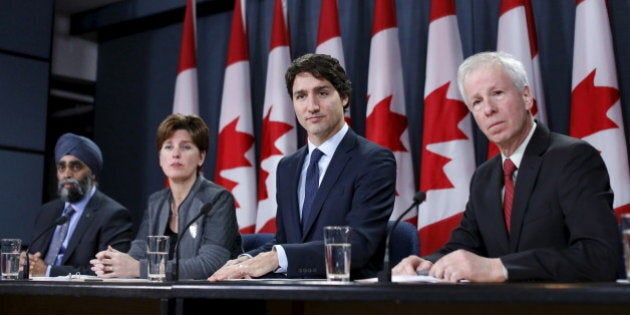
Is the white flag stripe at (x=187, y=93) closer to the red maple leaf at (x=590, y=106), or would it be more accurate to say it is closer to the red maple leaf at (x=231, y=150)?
the red maple leaf at (x=231, y=150)

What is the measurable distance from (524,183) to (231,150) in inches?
105

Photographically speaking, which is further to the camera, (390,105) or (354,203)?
(390,105)

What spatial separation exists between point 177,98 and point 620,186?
2.83 m

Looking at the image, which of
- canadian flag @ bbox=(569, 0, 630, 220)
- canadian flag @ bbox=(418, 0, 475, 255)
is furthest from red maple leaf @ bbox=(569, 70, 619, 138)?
canadian flag @ bbox=(418, 0, 475, 255)

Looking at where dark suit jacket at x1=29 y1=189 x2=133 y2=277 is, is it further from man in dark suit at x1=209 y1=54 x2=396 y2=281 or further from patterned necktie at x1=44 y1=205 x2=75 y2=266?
man in dark suit at x1=209 y1=54 x2=396 y2=281

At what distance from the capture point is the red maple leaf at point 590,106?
11.1ft

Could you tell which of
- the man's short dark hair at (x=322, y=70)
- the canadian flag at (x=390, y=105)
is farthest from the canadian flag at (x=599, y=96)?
the man's short dark hair at (x=322, y=70)

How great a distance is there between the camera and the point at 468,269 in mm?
1727

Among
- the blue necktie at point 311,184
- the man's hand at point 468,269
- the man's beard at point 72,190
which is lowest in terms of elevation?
the man's hand at point 468,269

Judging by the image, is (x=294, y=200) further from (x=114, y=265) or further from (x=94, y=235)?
(x=94, y=235)

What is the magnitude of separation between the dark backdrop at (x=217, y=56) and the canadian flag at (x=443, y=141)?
31 centimetres

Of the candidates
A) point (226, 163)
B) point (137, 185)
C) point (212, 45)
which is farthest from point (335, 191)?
point (137, 185)

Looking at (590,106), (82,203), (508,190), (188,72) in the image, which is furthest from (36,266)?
(590,106)

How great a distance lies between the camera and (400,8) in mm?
4477
